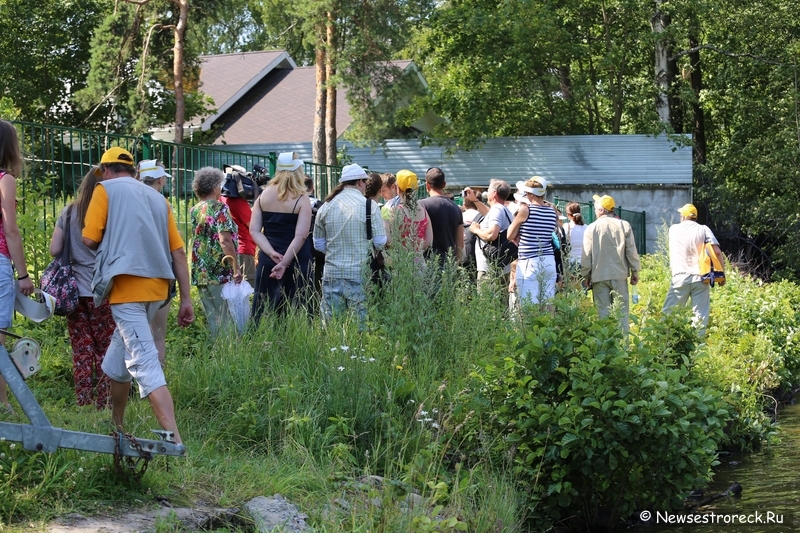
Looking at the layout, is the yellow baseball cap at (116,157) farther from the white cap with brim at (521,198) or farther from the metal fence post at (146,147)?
the white cap with brim at (521,198)

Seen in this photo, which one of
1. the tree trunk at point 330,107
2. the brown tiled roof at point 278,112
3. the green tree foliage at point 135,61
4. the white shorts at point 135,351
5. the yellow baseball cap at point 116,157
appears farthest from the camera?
the brown tiled roof at point 278,112

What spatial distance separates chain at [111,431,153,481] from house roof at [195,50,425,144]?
2802 centimetres

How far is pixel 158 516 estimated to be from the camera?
171 inches

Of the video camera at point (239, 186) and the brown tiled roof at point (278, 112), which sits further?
the brown tiled roof at point (278, 112)

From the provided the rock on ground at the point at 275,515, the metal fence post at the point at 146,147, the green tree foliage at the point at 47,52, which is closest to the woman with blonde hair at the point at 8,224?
the rock on ground at the point at 275,515

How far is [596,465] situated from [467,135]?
933 inches

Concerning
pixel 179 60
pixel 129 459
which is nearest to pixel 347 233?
pixel 129 459

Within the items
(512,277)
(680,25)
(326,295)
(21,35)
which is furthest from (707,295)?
(21,35)

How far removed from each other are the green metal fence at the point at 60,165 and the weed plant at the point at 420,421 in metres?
1.46

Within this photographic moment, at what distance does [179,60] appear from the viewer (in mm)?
27094

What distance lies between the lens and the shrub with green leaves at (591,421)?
19.3 feet

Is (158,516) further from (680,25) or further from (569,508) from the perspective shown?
(680,25)

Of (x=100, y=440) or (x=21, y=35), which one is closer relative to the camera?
(x=100, y=440)

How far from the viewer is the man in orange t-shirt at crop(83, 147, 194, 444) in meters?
5.13
